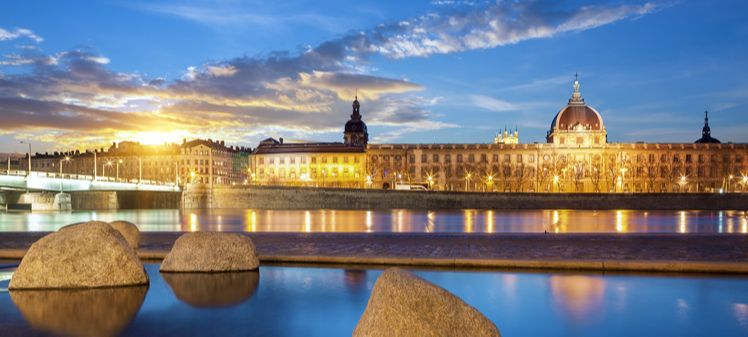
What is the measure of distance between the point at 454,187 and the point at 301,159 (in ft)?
103

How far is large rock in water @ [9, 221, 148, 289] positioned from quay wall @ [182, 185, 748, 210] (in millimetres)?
74781

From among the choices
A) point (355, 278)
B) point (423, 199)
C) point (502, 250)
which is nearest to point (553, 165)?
point (423, 199)

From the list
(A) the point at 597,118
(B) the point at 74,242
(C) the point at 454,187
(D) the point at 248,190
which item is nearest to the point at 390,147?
(C) the point at 454,187

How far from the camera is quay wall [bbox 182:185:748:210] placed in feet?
273

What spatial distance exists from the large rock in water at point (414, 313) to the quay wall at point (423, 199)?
7936 centimetres

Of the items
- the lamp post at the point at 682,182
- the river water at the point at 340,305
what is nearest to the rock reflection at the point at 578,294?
the river water at the point at 340,305

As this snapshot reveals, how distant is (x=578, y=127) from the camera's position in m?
144

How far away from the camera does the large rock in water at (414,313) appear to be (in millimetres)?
7180

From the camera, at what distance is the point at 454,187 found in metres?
137

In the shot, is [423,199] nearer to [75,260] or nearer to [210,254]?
[210,254]

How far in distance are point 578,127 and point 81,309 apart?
140268 millimetres

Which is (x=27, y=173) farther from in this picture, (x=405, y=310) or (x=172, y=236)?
(x=405, y=310)

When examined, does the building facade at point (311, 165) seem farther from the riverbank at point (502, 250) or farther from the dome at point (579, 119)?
the riverbank at point (502, 250)

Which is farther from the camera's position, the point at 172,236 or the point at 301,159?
the point at 301,159
